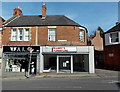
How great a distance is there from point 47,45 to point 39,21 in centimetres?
504

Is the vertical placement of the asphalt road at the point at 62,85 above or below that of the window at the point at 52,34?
below

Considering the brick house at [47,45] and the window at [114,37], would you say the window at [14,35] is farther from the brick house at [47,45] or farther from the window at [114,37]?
the window at [114,37]

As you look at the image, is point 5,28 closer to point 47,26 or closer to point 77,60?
point 47,26

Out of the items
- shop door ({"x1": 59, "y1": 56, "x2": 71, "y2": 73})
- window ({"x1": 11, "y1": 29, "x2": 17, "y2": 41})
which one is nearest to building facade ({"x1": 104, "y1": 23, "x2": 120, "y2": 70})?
shop door ({"x1": 59, "y1": 56, "x2": 71, "y2": 73})

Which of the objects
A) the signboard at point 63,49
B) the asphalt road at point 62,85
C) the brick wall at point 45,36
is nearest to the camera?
the asphalt road at point 62,85

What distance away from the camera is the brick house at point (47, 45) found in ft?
61.1

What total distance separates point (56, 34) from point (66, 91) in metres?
12.8

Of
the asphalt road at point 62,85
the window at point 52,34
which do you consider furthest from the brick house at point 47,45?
the asphalt road at point 62,85

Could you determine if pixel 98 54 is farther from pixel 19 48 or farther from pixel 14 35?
pixel 14 35

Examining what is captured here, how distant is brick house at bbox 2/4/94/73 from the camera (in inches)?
733

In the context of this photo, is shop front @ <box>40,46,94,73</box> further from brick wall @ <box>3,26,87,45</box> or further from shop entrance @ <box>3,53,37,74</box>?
brick wall @ <box>3,26,87,45</box>

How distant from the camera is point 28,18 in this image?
23.3 m

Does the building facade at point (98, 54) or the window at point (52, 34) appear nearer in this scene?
the window at point (52, 34)

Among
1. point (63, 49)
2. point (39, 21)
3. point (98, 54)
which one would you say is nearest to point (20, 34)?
point (39, 21)
